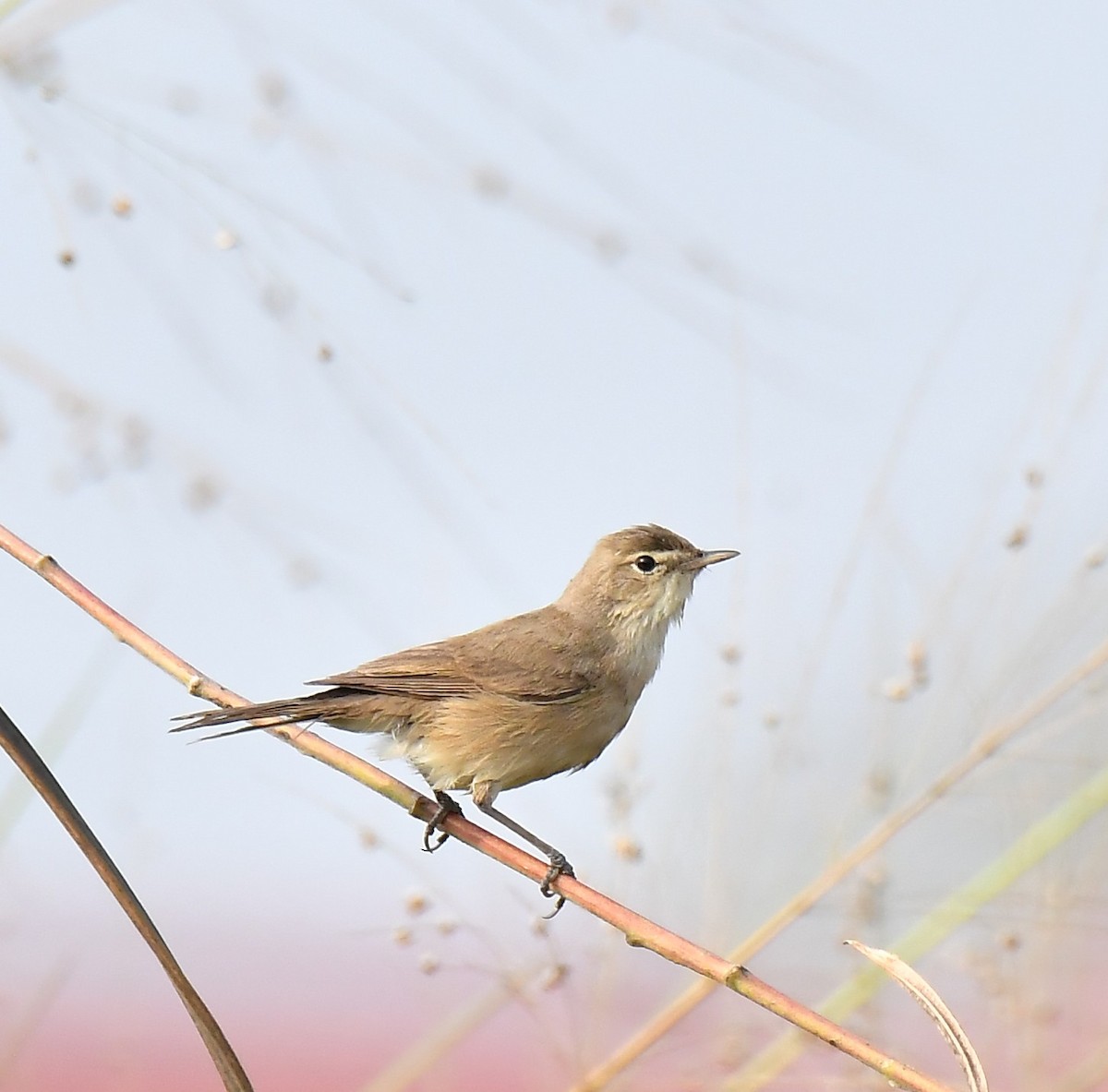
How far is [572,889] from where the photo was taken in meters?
1.52

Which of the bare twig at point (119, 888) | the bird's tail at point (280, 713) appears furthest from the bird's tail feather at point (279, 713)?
the bare twig at point (119, 888)

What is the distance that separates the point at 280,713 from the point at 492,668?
0.64 metres

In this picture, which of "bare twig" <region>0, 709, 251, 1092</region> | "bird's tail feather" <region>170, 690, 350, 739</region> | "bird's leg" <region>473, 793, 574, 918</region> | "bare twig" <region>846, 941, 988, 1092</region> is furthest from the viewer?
"bird's leg" <region>473, 793, 574, 918</region>

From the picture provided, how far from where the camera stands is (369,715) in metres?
2.45

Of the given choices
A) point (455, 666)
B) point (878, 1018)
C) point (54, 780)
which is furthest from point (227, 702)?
point (878, 1018)

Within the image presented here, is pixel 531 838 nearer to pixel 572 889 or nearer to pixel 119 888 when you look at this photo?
pixel 572 889

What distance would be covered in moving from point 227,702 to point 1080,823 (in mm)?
1140

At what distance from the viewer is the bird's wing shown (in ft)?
8.19

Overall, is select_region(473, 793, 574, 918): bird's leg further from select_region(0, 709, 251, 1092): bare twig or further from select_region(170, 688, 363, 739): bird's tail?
select_region(0, 709, 251, 1092): bare twig

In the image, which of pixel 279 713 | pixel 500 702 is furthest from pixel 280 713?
pixel 500 702

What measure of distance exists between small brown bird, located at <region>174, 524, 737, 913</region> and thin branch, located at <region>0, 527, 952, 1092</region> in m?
0.65

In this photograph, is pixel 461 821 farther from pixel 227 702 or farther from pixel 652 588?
pixel 652 588

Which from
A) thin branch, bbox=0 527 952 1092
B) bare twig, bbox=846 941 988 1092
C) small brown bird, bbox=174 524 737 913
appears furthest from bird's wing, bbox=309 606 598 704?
bare twig, bbox=846 941 988 1092

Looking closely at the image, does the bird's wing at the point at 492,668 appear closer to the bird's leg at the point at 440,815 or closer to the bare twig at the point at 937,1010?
the bird's leg at the point at 440,815
